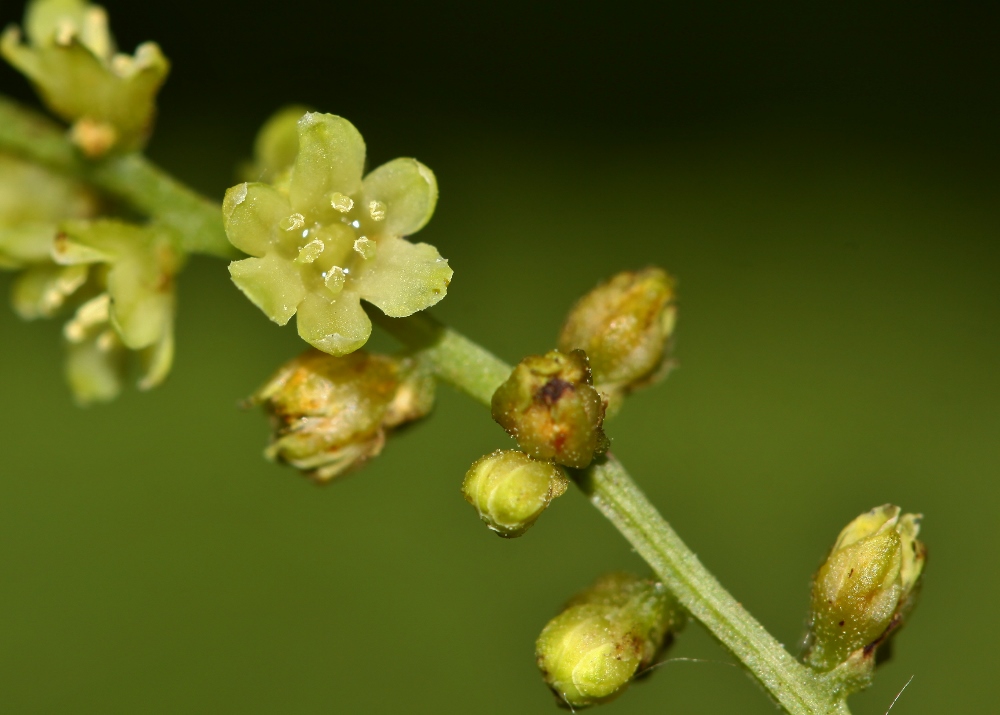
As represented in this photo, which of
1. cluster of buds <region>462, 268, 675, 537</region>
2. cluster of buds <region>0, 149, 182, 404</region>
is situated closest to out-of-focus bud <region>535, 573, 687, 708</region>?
cluster of buds <region>462, 268, 675, 537</region>

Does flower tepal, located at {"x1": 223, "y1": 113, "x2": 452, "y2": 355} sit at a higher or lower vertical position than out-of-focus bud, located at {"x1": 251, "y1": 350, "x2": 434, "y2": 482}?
higher

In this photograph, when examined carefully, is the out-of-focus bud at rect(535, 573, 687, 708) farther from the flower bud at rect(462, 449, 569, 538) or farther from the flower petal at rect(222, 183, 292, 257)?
the flower petal at rect(222, 183, 292, 257)

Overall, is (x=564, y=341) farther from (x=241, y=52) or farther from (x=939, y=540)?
(x=241, y=52)

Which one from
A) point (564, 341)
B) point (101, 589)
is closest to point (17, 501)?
point (101, 589)

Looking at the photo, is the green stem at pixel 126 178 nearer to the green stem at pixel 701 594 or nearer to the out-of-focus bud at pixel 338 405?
the out-of-focus bud at pixel 338 405

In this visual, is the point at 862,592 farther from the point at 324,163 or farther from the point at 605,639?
the point at 324,163

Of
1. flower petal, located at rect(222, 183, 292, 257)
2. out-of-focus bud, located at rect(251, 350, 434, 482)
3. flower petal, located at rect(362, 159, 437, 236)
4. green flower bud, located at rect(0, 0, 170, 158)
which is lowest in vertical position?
out-of-focus bud, located at rect(251, 350, 434, 482)

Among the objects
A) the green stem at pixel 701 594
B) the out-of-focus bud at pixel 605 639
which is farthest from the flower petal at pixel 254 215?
the out-of-focus bud at pixel 605 639
